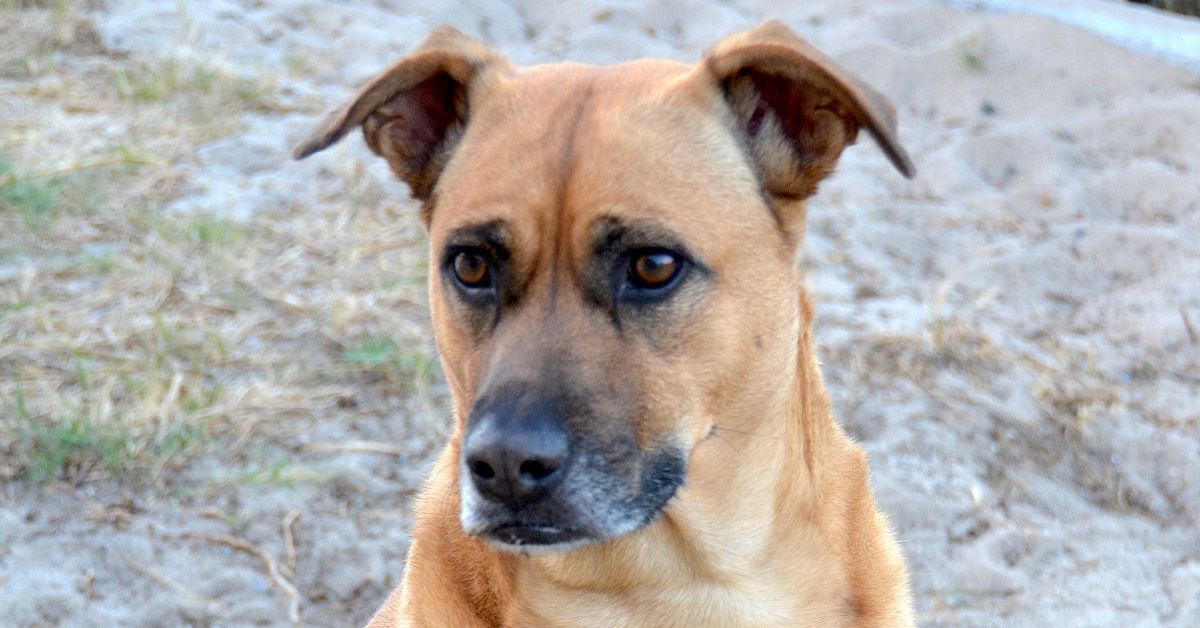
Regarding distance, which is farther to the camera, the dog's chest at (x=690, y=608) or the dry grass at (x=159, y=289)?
the dry grass at (x=159, y=289)

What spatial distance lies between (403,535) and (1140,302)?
10.4 feet

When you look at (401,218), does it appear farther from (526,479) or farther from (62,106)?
(526,479)

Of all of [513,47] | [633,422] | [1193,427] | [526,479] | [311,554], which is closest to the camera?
[526,479]

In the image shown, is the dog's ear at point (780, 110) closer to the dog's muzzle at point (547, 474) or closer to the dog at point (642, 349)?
the dog at point (642, 349)

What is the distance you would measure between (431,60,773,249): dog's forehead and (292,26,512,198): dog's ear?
9 cm

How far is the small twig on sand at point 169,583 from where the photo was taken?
346 centimetres

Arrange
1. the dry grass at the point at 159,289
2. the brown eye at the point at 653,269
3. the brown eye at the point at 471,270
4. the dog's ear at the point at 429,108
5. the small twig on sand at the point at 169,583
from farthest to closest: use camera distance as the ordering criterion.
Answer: the dry grass at the point at 159,289, the small twig on sand at the point at 169,583, the dog's ear at the point at 429,108, the brown eye at the point at 471,270, the brown eye at the point at 653,269

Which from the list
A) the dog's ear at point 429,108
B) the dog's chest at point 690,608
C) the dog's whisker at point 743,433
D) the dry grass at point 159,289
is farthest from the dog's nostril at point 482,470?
the dry grass at point 159,289

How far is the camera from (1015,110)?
6.11 meters

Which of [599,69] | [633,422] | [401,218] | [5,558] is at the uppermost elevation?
[599,69]

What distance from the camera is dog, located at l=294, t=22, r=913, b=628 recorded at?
7.41ft

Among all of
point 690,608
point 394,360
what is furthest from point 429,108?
point 394,360

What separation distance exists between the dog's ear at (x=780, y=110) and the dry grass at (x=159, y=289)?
2.24 metres

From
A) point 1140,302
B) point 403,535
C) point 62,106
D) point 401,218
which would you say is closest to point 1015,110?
point 1140,302
